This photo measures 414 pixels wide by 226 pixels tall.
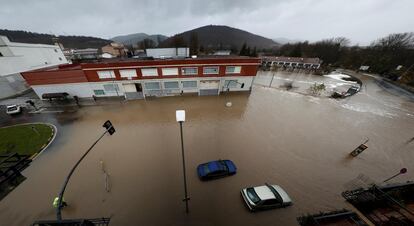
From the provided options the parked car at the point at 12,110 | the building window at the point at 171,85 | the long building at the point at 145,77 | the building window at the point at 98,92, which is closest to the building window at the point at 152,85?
the long building at the point at 145,77

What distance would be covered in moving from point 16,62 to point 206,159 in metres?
43.9

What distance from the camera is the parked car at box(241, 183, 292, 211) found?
8.35 metres

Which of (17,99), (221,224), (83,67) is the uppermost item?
(83,67)

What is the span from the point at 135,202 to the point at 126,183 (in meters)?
1.76

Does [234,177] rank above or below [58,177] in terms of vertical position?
above

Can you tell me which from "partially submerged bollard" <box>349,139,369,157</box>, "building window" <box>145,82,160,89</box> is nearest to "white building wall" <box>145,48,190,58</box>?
"building window" <box>145,82,160,89</box>

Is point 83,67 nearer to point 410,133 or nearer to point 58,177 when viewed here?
point 58,177

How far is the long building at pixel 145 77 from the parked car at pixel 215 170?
1599 centimetres

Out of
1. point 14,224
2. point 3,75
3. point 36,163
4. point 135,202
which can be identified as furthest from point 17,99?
point 135,202

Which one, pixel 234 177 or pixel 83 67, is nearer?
pixel 234 177

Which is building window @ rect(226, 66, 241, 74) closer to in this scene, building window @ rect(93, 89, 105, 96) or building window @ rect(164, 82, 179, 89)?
building window @ rect(164, 82, 179, 89)

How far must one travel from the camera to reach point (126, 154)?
12.4 metres

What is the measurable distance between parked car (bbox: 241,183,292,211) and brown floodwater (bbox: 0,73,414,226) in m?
0.50

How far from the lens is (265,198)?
8.38m
